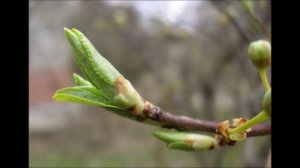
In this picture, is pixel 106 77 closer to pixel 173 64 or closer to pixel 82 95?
pixel 82 95

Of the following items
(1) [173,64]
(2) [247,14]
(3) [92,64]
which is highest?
(1) [173,64]

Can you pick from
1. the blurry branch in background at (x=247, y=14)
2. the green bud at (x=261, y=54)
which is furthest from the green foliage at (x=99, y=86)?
the blurry branch in background at (x=247, y=14)

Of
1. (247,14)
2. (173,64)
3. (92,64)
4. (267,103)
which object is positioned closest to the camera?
(267,103)

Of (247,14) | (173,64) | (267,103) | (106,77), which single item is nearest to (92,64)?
(106,77)

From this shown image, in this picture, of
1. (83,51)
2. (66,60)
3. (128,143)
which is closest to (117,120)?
(128,143)

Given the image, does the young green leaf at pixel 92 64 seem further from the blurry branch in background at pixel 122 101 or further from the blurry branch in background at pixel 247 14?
the blurry branch in background at pixel 247 14
